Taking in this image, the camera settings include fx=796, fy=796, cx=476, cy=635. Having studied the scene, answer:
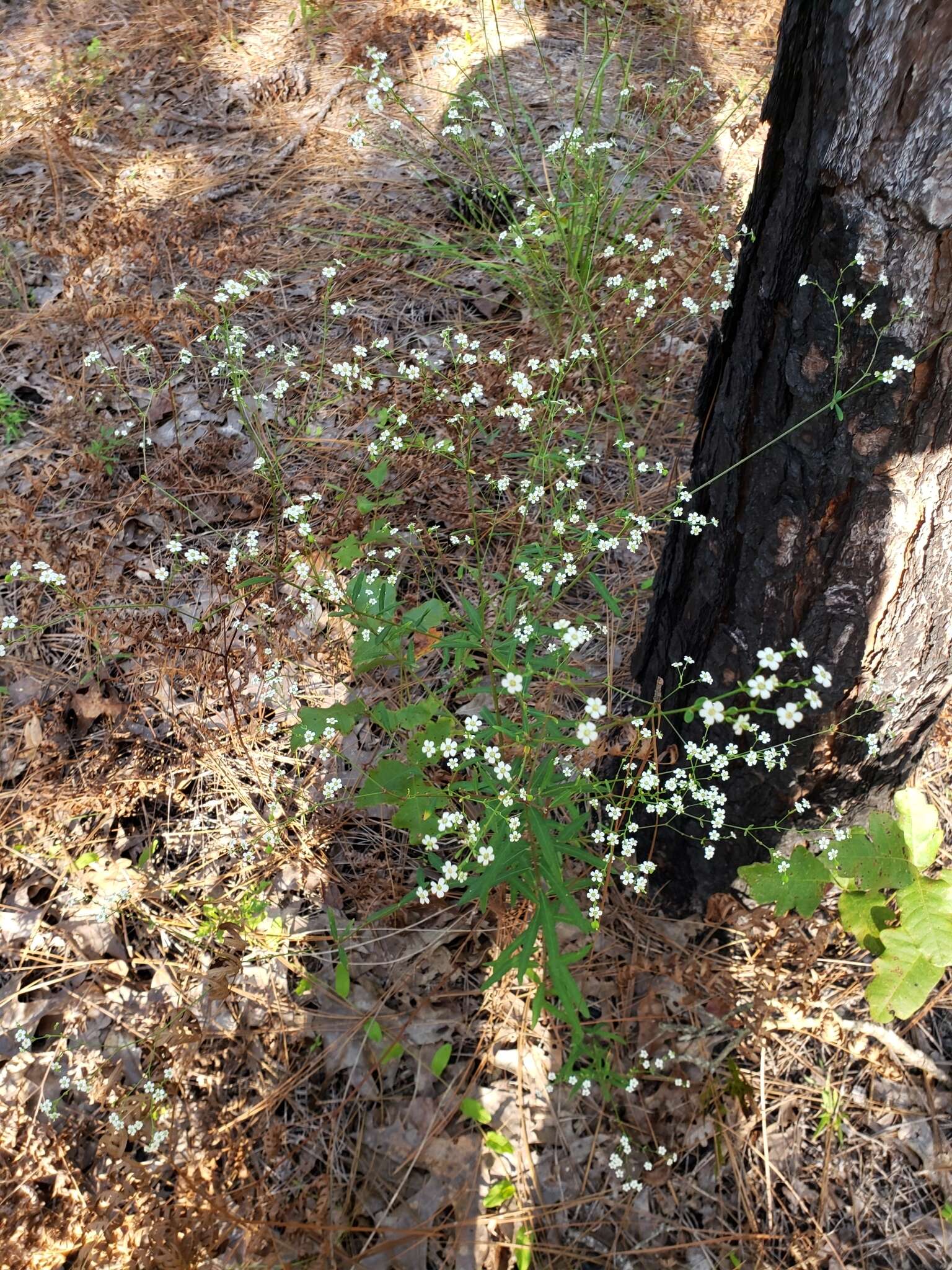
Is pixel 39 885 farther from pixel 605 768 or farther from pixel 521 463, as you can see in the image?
pixel 521 463

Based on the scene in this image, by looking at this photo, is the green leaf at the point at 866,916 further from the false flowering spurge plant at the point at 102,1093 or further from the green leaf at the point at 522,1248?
the false flowering spurge plant at the point at 102,1093

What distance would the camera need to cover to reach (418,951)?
7.88 ft

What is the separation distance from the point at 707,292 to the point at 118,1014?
135 inches

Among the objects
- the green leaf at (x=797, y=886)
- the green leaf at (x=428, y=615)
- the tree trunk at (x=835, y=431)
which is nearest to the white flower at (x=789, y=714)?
the tree trunk at (x=835, y=431)

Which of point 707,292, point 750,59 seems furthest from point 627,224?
point 750,59

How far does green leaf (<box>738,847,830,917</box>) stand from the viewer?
2102 mm

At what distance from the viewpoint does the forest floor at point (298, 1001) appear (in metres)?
2.08

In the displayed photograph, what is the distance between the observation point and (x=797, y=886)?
6.93ft

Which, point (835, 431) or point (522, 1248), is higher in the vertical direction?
point (835, 431)

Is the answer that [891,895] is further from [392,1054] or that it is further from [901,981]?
[392,1054]

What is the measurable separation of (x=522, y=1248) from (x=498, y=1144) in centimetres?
23

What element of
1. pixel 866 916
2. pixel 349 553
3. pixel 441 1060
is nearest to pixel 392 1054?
pixel 441 1060

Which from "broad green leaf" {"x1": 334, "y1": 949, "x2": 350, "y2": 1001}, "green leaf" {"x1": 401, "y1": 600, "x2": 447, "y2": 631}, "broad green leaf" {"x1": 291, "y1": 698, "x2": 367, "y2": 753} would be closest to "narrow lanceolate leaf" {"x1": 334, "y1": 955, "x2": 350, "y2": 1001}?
"broad green leaf" {"x1": 334, "y1": 949, "x2": 350, "y2": 1001}

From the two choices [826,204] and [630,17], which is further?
[630,17]
